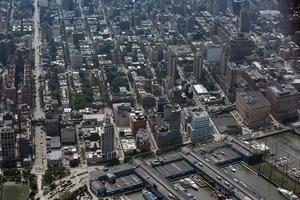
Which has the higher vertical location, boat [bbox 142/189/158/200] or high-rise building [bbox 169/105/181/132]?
high-rise building [bbox 169/105/181/132]

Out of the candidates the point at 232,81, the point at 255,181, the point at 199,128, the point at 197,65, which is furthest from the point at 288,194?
the point at 197,65

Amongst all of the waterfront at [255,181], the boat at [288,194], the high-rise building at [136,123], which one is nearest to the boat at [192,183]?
the waterfront at [255,181]

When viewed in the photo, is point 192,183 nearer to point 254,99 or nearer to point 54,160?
point 54,160

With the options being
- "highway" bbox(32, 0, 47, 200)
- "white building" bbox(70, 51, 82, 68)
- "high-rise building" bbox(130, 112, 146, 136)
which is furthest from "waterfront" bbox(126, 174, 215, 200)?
"white building" bbox(70, 51, 82, 68)

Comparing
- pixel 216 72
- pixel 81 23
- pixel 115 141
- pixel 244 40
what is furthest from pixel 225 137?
pixel 81 23

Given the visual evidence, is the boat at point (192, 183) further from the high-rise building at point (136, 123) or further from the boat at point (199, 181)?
the high-rise building at point (136, 123)

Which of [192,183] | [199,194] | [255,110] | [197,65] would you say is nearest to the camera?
[199,194]

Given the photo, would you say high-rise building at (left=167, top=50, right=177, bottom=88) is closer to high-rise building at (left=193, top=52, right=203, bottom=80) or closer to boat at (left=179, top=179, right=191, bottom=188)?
high-rise building at (left=193, top=52, right=203, bottom=80)
